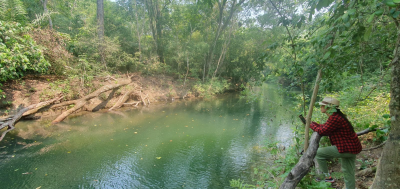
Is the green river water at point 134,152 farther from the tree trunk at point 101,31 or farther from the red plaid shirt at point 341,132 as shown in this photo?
the tree trunk at point 101,31

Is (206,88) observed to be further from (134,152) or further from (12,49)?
(12,49)

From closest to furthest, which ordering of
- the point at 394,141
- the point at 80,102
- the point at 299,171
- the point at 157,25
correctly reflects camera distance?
the point at 394,141
the point at 299,171
the point at 80,102
the point at 157,25

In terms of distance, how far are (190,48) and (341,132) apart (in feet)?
51.3

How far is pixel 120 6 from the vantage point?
1659 cm

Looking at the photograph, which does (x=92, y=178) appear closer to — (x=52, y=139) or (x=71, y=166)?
(x=71, y=166)

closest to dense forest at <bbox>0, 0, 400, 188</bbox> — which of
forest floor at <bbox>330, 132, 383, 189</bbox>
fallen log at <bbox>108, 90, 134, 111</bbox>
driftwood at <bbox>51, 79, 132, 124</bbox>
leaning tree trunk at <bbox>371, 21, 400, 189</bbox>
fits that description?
leaning tree trunk at <bbox>371, 21, 400, 189</bbox>

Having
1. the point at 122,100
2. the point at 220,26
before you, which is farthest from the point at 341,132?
the point at 220,26

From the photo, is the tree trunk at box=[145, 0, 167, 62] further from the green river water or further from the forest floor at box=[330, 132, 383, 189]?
the forest floor at box=[330, 132, 383, 189]

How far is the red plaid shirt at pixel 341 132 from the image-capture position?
2.43 metres

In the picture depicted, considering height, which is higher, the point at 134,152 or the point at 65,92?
the point at 65,92

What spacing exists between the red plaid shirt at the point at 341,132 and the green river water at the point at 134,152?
5.27 ft

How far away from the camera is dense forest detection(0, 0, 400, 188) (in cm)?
285

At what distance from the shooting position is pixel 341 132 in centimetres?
249

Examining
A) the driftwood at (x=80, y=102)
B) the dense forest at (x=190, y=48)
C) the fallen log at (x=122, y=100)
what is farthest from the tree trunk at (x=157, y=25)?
the driftwood at (x=80, y=102)
